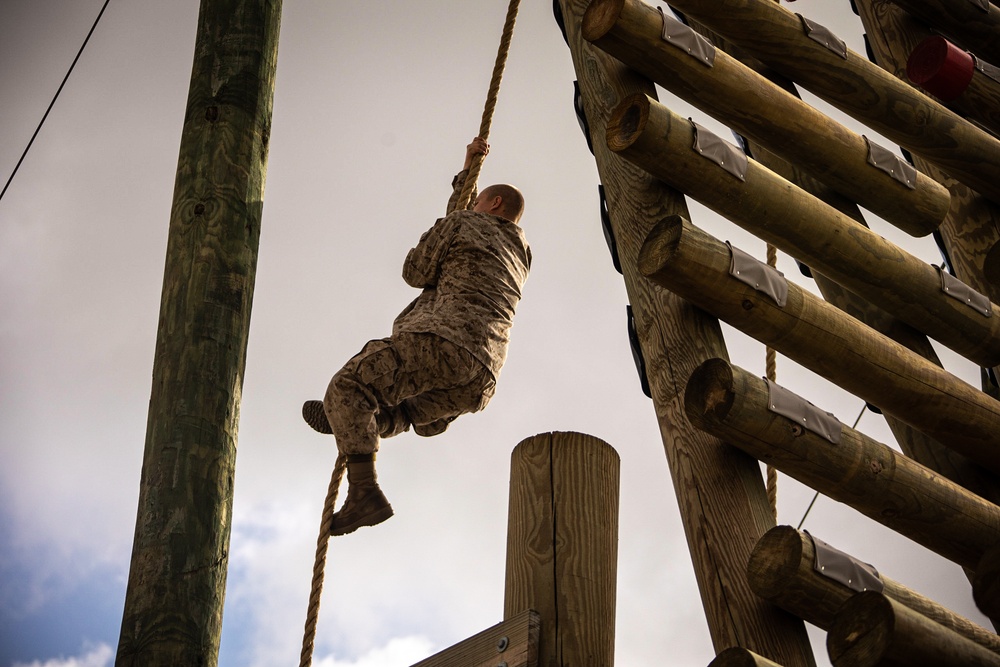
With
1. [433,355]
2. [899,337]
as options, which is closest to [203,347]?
[433,355]

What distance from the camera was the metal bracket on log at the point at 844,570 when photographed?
8.48 ft

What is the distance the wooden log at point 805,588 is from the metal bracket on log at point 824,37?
170cm

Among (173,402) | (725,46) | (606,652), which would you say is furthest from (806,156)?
(173,402)

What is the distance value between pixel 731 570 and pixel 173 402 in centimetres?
137

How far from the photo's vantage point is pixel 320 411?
453 cm

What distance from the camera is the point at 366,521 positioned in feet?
14.3

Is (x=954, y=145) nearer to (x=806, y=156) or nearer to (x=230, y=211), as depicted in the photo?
(x=806, y=156)

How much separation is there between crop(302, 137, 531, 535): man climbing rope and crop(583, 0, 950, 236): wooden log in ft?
4.06

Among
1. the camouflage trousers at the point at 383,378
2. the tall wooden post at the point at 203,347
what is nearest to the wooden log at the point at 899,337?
the camouflage trousers at the point at 383,378

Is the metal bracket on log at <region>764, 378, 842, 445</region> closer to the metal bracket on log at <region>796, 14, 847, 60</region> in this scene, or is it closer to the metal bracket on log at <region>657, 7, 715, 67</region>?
the metal bracket on log at <region>657, 7, 715, 67</region>

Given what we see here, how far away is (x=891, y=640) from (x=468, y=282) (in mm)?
2425

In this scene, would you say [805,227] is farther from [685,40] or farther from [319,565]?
[319,565]

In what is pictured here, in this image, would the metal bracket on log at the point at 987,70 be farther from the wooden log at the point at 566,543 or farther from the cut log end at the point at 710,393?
the wooden log at the point at 566,543

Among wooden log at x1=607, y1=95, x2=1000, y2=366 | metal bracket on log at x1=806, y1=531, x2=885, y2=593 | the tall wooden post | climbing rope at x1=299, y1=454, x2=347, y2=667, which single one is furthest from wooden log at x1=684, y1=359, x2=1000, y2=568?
climbing rope at x1=299, y1=454, x2=347, y2=667
